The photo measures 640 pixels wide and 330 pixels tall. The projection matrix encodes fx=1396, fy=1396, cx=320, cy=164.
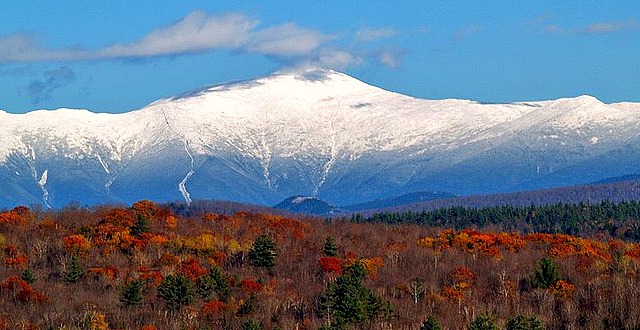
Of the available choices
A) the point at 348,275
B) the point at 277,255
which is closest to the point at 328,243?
the point at 277,255

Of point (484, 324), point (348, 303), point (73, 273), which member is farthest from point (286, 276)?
point (484, 324)

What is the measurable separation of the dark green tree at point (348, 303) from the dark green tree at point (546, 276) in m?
11.8

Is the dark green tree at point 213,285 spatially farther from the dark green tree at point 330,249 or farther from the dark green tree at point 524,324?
the dark green tree at point 524,324

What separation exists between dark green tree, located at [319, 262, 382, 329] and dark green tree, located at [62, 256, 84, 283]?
15421 mm

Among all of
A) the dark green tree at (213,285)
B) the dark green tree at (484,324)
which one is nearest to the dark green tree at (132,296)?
the dark green tree at (213,285)

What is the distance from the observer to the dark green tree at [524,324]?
66.4m

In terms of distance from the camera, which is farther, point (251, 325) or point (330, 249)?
point (330, 249)

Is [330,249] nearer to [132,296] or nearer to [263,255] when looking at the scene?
[263,255]

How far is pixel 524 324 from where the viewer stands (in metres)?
66.8

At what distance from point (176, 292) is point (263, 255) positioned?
13681 millimetres

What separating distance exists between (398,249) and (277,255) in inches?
371

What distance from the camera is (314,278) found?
86.6m

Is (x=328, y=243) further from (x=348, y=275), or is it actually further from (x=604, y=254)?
(x=604, y=254)

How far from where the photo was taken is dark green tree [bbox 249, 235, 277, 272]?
294 ft
